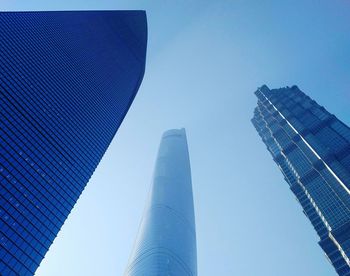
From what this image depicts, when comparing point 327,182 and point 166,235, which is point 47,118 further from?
point 327,182

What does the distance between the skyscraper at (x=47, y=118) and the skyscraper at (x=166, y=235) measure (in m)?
43.9

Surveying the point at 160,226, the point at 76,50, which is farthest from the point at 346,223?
the point at 76,50

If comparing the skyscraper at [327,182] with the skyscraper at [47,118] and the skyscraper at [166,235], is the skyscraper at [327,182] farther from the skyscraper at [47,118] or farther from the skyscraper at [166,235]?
the skyscraper at [47,118]

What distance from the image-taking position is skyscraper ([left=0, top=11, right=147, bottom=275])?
82.5 metres

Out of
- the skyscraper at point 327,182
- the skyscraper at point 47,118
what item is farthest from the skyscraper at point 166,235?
the skyscraper at point 327,182

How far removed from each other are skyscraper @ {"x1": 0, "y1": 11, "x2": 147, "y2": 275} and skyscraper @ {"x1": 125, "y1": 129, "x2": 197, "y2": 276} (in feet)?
144

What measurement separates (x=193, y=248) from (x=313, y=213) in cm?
6416

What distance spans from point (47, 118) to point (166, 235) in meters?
69.4

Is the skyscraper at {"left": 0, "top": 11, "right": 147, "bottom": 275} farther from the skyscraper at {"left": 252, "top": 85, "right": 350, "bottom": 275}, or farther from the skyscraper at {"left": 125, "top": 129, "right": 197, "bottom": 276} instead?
the skyscraper at {"left": 252, "top": 85, "right": 350, "bottom": 275}

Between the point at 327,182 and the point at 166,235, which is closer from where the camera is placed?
the point at 166,235

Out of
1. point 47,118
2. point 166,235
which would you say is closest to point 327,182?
point 166,235

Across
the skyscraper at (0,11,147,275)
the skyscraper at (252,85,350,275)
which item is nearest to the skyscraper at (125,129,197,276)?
the skyscraper at (0,11,147,275)

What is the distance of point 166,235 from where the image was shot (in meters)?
144

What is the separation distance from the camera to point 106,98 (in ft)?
498
